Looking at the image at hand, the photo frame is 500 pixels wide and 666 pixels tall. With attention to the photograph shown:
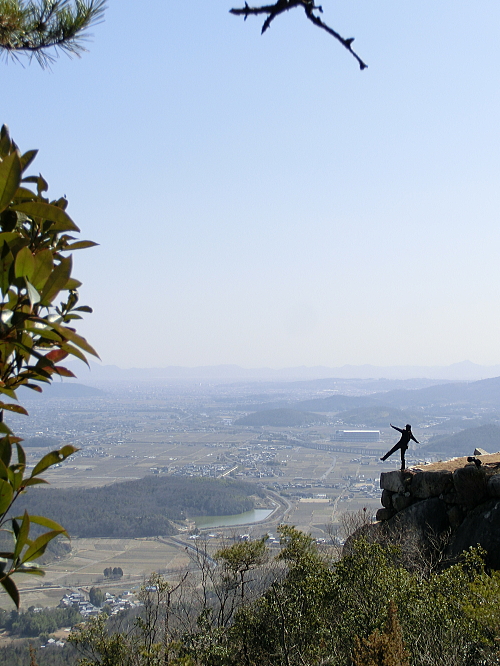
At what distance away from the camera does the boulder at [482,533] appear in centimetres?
736

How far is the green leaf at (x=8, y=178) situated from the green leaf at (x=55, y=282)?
0.48 ft

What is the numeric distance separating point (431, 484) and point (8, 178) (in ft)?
33.1

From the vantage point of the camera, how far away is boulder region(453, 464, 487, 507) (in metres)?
8.62

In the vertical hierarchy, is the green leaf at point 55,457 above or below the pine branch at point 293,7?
below

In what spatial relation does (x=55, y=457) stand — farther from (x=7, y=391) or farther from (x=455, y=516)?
(x=455, y=516)

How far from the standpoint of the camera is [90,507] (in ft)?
150

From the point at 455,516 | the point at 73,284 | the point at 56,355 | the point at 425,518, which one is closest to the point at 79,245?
the point at 73,284

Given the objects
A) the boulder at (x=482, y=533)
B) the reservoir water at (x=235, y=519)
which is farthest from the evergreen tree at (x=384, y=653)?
the reservoir water at (x=235, y=519)

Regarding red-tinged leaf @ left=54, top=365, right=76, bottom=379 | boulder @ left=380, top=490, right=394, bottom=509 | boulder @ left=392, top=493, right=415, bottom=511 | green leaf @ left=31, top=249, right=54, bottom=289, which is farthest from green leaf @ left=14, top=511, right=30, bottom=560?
boulder @ left=380, top=490, right=394, bottom=509

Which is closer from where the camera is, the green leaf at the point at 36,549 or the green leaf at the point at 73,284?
the green leaf at the point at 36,549

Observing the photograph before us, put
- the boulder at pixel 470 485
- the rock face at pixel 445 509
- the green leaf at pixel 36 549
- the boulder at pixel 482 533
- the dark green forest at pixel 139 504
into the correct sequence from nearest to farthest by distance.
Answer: the green leaf at pixel 36 549
the boulder at pixel 482 533
the rock face at pixel 445 509
the boulder at pixel 470 485
the dark green forest at pixel 139 504

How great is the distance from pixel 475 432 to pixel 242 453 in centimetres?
3332

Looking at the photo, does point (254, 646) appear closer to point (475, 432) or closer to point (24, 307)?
point (24, 307)

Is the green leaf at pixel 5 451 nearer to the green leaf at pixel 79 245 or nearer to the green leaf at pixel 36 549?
the green leaf at pixel 36 549
